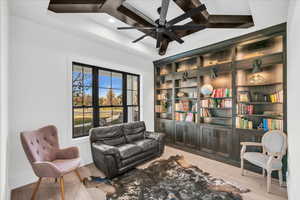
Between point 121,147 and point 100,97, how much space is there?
4.65 ft

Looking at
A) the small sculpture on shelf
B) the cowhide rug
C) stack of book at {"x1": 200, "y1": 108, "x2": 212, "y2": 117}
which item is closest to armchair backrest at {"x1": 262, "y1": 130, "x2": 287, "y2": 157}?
the cowhide rug

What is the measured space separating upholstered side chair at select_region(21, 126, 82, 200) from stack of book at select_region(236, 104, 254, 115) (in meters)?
3.41

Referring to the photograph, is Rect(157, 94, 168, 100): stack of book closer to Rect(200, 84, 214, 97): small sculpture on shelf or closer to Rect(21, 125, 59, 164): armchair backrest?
Rect(200, 84, 214, 97): small sculpture on shelf

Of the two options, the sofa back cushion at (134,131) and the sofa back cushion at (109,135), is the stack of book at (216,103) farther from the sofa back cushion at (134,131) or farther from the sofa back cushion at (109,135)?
the sofa back cushion at (109,135)

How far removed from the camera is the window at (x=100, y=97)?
123 inches

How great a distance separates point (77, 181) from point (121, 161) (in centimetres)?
83

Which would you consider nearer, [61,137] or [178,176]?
[178,176]

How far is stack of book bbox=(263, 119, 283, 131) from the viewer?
2.54m

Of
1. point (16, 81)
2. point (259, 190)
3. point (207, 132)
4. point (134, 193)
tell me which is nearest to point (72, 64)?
point (16, 81)

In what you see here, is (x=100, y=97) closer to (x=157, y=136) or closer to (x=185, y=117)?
(x=157, y=136)

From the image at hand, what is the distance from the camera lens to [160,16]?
1.91 meters

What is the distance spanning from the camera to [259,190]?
220 cm

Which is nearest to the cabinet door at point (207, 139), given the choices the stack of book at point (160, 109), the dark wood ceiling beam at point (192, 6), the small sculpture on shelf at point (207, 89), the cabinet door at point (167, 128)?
the small sculpture on shelf at point (207, 89)

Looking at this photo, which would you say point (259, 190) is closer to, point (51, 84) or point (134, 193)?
point (134, 193)
